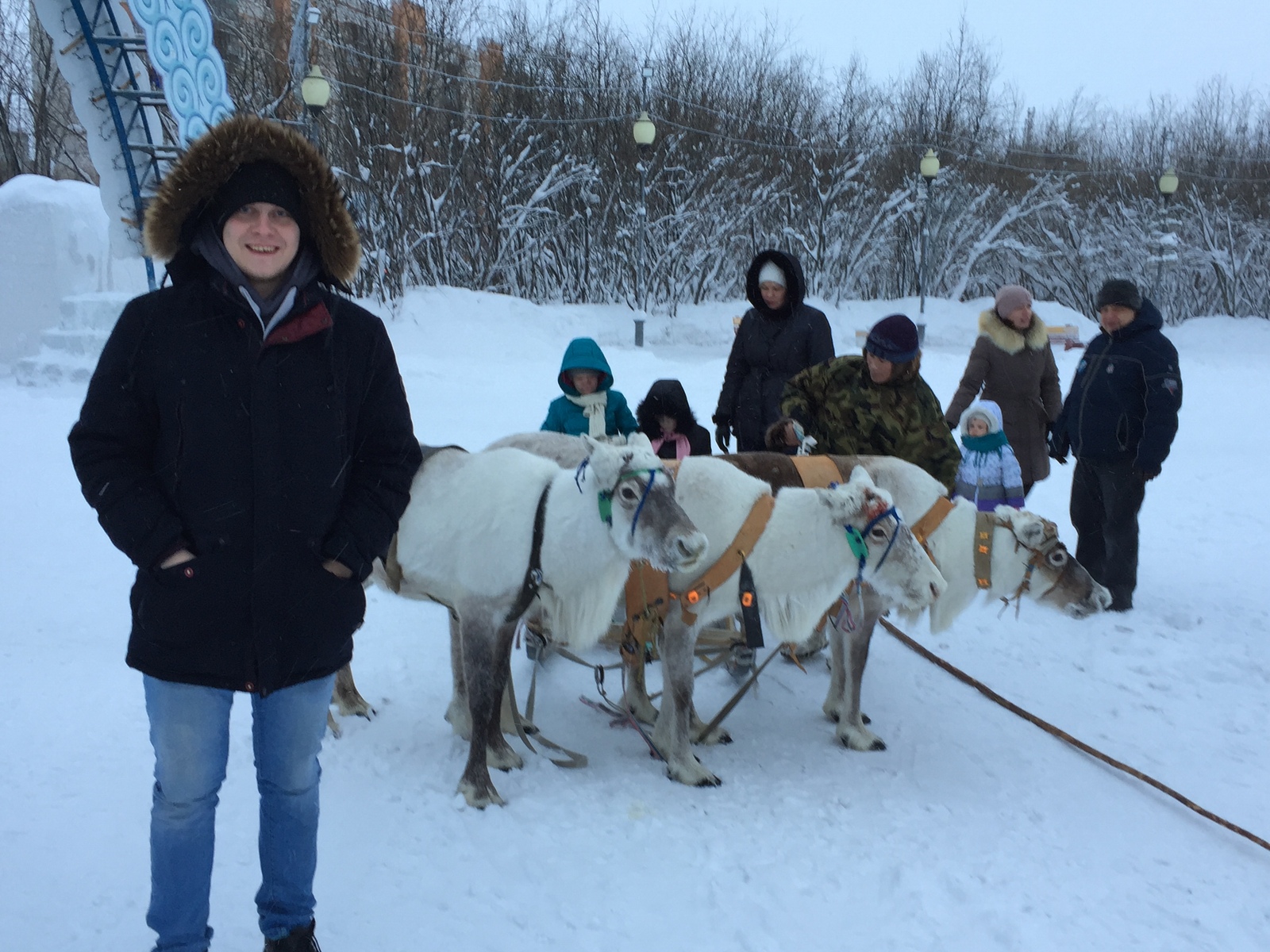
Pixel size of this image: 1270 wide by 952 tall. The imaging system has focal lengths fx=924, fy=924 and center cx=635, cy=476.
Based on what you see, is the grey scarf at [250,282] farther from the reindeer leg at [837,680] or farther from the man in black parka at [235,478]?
the reindeer leg at [837,680]

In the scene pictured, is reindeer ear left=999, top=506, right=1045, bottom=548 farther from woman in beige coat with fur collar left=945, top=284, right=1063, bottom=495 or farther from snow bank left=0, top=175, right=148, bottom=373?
snow bank left=0, top=175, right=148, bottom=373

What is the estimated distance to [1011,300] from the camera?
20.9 feet

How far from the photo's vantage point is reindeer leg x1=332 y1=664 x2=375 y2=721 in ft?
13.7

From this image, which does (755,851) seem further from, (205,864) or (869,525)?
(205,864)

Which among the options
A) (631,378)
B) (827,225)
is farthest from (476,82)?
(631,378)

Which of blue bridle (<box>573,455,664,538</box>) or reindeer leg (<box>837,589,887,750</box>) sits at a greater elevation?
blue bridle (<box>573,455,664,538</box>)

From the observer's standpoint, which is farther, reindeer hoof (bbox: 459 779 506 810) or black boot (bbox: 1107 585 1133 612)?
black boot (bbox: 1107 585 1133 612)

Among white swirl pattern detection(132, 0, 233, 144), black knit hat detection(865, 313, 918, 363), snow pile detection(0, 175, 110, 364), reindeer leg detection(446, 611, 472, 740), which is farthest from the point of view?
snow pile detection(0, 175, 110, 364)

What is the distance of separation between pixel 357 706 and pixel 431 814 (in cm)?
96

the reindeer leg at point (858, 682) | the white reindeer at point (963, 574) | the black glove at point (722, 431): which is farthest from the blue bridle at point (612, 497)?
the black glove at point (722, 431)

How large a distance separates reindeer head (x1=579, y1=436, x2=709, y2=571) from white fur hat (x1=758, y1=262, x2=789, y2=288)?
2.20 m

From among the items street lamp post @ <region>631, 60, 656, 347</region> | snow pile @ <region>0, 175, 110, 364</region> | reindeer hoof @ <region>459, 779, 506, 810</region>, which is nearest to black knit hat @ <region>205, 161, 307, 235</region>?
reindeer hoof @ <region>459, 779, 506, 810</region>

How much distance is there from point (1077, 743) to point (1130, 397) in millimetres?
2808

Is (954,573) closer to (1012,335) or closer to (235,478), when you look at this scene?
(1012,335)
